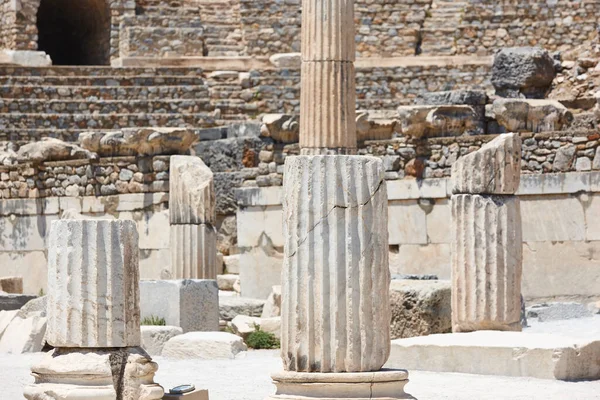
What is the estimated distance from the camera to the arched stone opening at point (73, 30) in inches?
1238

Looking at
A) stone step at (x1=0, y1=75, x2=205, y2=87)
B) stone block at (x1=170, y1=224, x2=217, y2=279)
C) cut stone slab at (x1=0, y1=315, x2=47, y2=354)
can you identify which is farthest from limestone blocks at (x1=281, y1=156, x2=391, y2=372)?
stone step at (x1=0, y1=75, x2=205, y2=87)

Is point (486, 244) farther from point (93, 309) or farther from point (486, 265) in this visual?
point (93, 309)

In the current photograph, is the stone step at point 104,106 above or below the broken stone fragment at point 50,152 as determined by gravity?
above

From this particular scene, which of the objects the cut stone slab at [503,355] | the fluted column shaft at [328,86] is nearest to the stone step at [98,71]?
the fluted column shaft at [328,86]

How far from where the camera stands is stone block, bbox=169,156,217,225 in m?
15.6

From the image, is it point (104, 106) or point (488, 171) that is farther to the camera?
point (104, 106)

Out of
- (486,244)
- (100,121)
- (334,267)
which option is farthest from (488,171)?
(100,121)

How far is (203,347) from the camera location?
42.1ft

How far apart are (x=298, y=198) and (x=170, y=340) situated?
5.52m

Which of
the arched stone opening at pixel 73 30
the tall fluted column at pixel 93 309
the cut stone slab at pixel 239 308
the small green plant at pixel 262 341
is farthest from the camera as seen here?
the arched stone opening at pixel 73 30

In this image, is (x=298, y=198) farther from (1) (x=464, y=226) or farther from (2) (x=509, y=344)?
(1) (x=464, y=226)

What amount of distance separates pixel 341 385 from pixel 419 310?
5.33 m

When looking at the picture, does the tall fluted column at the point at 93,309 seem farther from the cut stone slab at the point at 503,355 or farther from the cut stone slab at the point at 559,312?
the cut stone slab at the point at 559,312

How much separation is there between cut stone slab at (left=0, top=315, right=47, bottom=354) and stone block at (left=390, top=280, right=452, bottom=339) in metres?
3.28
